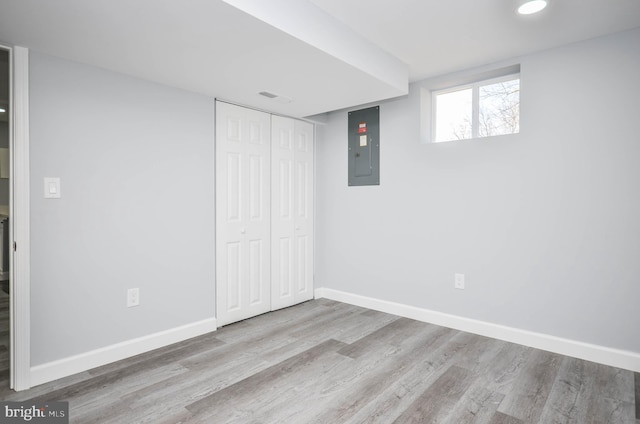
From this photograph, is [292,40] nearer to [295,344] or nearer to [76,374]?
[295,344]

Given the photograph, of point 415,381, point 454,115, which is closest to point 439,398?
point 415,381

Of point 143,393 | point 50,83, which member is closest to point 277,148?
point 50,83

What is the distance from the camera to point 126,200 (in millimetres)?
2650

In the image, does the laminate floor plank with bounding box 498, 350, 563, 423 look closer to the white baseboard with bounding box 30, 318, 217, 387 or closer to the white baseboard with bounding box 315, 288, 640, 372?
the white baseboard with bounding box 315, 288, 640, 372

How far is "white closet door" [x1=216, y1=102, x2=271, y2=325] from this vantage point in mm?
3295

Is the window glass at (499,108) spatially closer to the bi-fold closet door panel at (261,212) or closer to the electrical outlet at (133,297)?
the bi-fold closet door panel at (261,212)

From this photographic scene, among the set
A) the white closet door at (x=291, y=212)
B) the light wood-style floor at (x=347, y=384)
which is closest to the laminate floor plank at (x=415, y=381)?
the light wood-style floor at (x=347, y=384)

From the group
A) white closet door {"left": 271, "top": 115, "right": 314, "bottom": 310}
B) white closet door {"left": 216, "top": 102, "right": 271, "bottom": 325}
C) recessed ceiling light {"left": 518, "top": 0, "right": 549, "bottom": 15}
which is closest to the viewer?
recessed ceiling light {"left": 518, "top": 0, "right": 549, "bottom": 15}

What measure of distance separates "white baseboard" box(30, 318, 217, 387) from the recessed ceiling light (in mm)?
3270

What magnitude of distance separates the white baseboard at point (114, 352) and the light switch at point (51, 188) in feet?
3.53

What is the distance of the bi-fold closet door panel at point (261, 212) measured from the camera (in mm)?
3326

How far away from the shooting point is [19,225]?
2166 mm

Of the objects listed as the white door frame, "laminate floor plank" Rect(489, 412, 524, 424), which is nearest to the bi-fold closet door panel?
the white door frame

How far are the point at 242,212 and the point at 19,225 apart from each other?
170 cm
